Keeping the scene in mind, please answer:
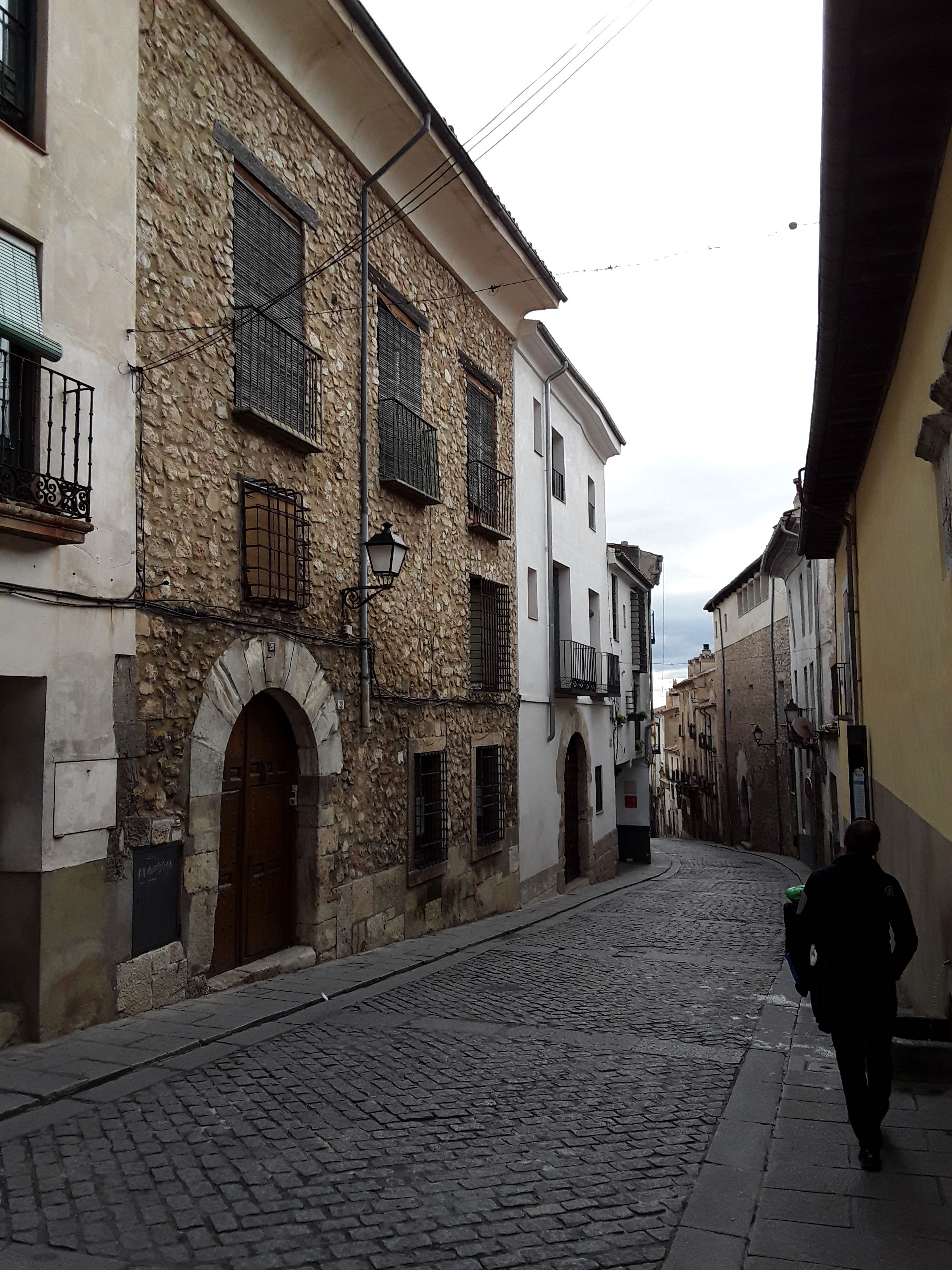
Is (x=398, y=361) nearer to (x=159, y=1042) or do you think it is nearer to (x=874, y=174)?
(x=874, y=174)

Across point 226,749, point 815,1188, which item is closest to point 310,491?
point 226,749

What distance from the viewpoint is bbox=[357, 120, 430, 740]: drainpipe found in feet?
32.5

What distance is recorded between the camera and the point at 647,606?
1116 inches

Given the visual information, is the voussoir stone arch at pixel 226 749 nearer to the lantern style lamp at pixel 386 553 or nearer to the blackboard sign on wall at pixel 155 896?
the blackboard sign on wall at pixel 155 896

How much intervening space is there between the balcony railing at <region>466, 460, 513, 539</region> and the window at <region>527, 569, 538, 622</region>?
127 centimetres

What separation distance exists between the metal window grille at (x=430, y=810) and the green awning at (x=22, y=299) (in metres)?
6.29

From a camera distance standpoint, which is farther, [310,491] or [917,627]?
[310,491]

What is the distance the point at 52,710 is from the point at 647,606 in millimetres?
23463

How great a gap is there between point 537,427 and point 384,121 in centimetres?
685

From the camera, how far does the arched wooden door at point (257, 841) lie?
802 centimetres

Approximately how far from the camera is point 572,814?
1856 cm

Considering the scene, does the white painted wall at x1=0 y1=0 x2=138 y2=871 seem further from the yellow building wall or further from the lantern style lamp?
the yellow building wall

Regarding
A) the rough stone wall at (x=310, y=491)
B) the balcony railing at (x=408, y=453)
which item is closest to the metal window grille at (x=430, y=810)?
the rough stone wall at (x=310, y=491)

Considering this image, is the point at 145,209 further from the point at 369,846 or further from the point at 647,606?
the point at 647,606
